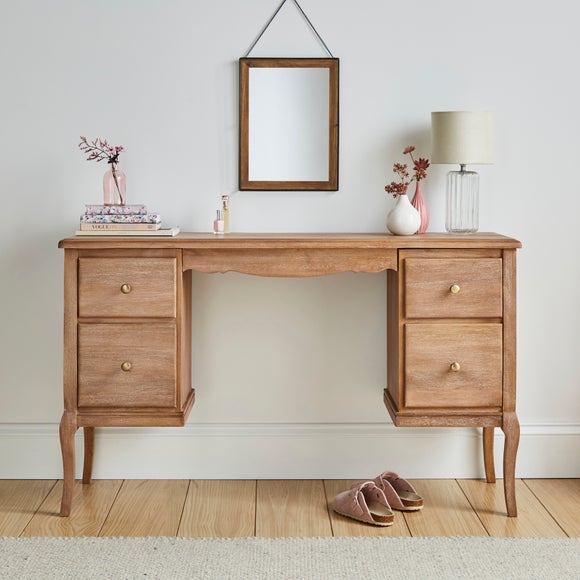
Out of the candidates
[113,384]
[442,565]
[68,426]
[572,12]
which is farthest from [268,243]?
[572,12]

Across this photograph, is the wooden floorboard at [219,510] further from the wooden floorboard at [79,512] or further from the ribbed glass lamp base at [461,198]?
the ribbed glass lamp base at [461,198]

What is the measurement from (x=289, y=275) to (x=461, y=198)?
2.41 ft

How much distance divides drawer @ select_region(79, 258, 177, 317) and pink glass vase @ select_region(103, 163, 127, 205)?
32cm

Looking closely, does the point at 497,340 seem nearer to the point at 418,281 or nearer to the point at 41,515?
the point at 418,281

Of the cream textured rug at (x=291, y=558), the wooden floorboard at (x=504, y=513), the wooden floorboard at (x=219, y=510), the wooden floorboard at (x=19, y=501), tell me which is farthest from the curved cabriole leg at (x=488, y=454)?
the wooden floorboard at (x=19, y=501)

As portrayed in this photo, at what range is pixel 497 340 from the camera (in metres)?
2.73

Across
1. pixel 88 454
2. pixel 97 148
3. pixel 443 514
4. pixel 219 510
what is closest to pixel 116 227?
pixel 97 148

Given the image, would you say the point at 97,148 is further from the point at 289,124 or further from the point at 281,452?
the point at 281,452

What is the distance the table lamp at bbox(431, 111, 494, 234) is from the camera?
287 centimetres

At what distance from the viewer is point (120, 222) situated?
2.81m

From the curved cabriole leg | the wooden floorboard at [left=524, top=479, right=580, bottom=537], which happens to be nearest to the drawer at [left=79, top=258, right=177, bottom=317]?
the curved cabriole leg

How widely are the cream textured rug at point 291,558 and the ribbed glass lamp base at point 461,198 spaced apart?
3.59 feet

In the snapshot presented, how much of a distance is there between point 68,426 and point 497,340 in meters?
1.42

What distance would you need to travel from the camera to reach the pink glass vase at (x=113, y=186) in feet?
9.63
